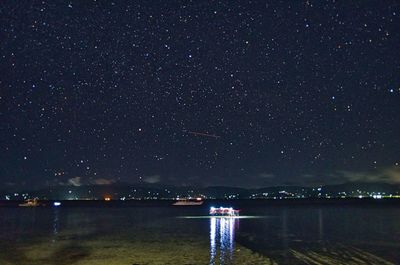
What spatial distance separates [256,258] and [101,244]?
1564cm

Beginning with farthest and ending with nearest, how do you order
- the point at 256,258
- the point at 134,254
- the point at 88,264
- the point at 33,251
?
the point at 33,251
the point at 134,254
the point at 256,258
the point at 88,264

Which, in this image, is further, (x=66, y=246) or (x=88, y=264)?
(x=66, y=246)

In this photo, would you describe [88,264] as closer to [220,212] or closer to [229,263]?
[229,263]

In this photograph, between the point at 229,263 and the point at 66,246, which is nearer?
the point at 229,263

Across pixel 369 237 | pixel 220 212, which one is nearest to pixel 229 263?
pixel 369 237

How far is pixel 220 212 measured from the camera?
102 m

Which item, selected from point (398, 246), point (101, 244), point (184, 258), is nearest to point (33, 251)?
point (101, 244)

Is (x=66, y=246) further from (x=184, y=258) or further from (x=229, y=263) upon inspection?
(x=229, y=263)

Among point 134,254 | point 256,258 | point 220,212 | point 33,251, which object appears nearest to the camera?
point 256,258

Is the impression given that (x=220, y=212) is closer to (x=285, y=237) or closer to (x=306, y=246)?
(x=285, y=237)

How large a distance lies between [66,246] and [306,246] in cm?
1911

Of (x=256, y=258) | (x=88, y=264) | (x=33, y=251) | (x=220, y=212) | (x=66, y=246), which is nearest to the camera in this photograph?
(x=88, y=264)

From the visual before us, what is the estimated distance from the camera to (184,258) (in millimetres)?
31422

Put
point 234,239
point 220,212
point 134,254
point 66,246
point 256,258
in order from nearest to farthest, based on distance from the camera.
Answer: point 256,258 → point 134,254 → point 66,246 → point 234,239 → point 220,212
